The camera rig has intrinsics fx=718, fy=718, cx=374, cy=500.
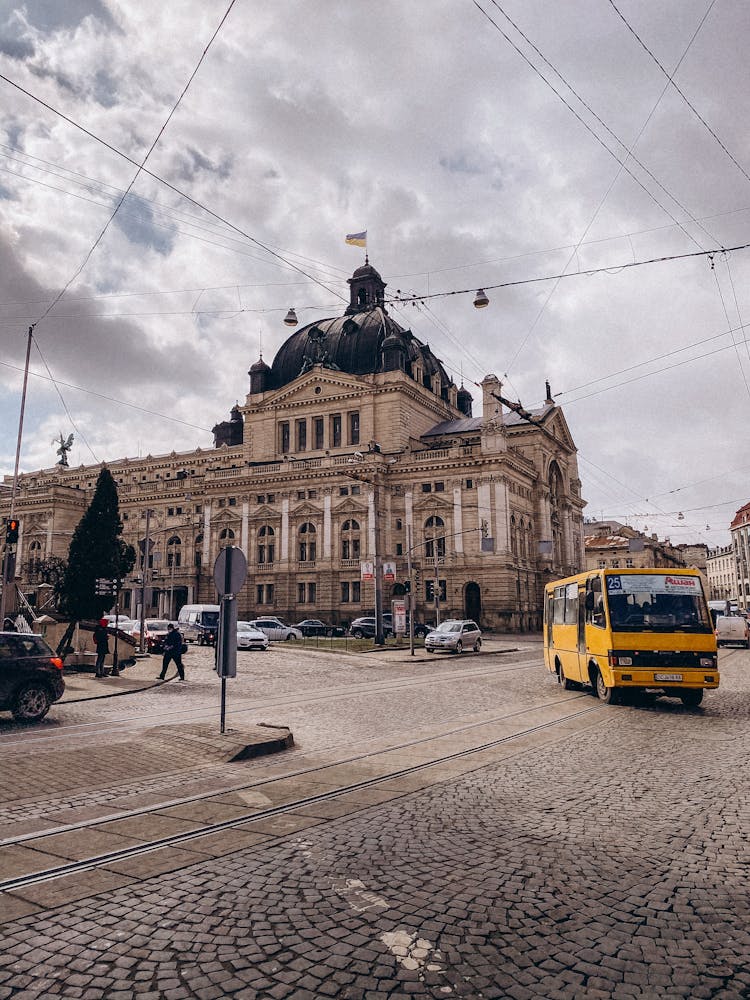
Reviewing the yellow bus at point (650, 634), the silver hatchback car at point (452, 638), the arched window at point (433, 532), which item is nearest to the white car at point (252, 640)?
the silver hatchback car at point (452, 638)

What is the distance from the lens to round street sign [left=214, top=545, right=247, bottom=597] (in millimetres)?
11086

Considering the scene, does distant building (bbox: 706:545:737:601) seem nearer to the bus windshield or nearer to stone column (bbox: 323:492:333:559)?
stone column (bbox: 323:492:333:559)

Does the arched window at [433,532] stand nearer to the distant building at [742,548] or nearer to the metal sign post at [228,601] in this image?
the metal sign post at [228,601]

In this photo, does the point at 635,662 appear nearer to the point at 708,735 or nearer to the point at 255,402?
the point at 708,735

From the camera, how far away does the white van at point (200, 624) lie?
39875 millimetres

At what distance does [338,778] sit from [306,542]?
58861 mm

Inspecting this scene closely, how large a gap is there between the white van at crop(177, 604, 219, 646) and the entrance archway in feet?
80.7

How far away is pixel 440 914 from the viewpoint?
429 cm

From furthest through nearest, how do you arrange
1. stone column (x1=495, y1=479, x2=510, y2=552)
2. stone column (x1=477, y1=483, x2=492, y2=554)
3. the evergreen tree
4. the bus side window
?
stone column (x1=477, y1=483, x2=492, y2=554)
stone column (x1=495, y1=479, x2=510, y2=552)
the evergreen tree
the bus side window

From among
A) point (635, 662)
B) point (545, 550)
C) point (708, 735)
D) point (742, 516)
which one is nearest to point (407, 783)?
point (708, 735)

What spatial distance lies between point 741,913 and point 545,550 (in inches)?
2026

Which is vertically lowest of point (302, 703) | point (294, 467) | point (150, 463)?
point (302, 703)

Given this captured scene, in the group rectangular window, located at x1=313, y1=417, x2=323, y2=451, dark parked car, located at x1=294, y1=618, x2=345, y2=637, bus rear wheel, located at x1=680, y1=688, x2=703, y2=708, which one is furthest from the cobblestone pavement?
rectangular window, located at x1=313, y1=417, x2=323, y2=451

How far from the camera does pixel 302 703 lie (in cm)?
1612
